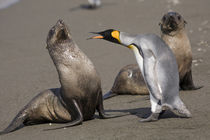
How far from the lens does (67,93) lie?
16.3 ft

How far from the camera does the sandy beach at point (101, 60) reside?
423cm

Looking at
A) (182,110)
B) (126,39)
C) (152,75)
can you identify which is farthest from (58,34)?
(182,110)

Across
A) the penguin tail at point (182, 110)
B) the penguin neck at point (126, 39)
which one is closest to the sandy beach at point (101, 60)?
the penguin tail at point (182, 110)

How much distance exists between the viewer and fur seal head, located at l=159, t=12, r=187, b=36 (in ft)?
21.1

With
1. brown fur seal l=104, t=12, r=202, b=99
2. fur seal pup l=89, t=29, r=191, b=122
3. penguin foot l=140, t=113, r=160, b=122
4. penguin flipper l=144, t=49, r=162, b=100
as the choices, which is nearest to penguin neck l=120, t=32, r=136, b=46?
fur seal pup l=89, t=29, r=191, b=122

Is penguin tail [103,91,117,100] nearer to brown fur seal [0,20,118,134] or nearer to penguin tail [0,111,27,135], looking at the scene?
brown fur seal [0,20,118,134]

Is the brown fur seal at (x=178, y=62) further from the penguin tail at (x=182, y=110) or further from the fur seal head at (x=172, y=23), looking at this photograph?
the penguin tail at (x=182, y=110)

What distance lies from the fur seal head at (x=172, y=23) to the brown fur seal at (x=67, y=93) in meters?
1.83

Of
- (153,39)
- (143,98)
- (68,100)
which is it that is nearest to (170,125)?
(153,39)

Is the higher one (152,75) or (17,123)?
(152,75)

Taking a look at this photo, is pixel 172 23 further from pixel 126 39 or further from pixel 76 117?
pixel 76 117

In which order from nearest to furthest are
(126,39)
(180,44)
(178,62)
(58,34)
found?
(126,39) → (58,34) → (178,62) → (180,44)

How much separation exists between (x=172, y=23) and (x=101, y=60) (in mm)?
2429

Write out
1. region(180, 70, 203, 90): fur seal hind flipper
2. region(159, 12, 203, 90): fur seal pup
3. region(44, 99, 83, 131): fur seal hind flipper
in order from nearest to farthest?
region(44, 99, 83, 131): fur seal hind flipper < region(180, 70, 203, 90): fur seal hind flipper < region(159, 12, 203, 90): fur seal pup
